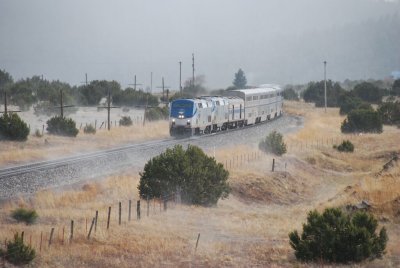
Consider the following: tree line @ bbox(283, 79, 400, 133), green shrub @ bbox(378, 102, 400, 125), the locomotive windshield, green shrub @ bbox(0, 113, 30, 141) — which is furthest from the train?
green shrub @ bbox(378, 102, 400, 125)

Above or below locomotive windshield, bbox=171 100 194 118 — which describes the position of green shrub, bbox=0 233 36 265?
below

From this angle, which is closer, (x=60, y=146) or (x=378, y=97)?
(x=60, y=146)

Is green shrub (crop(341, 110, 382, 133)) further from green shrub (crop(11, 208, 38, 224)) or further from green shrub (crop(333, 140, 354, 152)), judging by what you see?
green shrub (crop(11, 208, 38, 224))

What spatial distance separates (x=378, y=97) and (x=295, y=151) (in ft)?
207

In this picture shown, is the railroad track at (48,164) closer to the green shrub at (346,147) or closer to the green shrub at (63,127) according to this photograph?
the green shrub at (63,127)

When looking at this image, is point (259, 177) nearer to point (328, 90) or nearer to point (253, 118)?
point (253, 118)

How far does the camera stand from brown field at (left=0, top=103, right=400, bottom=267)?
17766 millimetres

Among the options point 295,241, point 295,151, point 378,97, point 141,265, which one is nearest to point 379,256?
Result: point 295,241

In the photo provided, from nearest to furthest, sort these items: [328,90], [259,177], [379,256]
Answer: [379,256]
[259,177]
[328,90]

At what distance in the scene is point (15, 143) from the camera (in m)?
43.3

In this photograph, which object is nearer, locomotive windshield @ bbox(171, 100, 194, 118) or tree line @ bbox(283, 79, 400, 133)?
locomotive windshield @ bbox(171, 100, 194, 118)

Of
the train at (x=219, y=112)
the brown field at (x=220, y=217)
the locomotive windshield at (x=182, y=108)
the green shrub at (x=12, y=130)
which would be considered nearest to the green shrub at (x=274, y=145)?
the brown field at (x=220, y=217)

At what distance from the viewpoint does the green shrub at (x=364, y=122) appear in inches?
2399

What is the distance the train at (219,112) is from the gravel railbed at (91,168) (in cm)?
199
